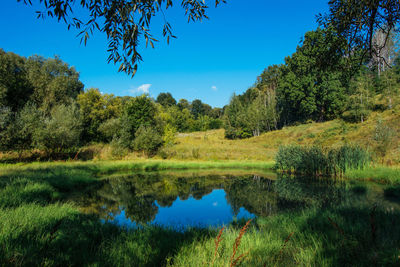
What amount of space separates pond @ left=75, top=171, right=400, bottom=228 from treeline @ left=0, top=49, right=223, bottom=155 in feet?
32.6

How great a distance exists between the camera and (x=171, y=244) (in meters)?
4.64

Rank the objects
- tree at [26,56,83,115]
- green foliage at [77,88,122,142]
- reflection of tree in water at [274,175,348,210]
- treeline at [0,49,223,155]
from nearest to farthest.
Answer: reflection of tree in water at [274,175,348,210], treeline at [0,49,223,155], tree at [26,56,83,115], green foliage at [77,88,122,142]

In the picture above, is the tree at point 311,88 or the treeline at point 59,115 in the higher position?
the tree at point 311,88

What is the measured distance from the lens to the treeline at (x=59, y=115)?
68.3ft

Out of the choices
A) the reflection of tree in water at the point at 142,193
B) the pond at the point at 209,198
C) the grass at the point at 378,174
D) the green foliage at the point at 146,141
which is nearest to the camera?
the pond at the point at 209,198

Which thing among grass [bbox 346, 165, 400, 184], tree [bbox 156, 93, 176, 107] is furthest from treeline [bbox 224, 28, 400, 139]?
tree [bbox 156, 93, 176, 107]

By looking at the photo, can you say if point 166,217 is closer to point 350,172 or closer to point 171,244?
point 171,244

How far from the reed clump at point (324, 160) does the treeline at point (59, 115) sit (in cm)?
1612

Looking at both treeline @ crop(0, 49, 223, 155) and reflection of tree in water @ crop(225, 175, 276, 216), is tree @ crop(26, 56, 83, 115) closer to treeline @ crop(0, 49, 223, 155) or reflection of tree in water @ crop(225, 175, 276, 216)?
treeline @ crop(0, 49, 223, 155)

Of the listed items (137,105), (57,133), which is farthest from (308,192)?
(137,105)

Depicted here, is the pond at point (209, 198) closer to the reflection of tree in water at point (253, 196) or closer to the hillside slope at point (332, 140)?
the reflection of tree in water at point (253, 196)

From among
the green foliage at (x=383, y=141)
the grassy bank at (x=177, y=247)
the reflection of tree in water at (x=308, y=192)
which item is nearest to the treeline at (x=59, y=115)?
the reflection of tree in water at (x=308, y=192)

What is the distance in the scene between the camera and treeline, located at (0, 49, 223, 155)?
20812 mm

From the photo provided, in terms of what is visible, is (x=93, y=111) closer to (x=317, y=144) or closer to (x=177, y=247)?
(x=317, y=144)
